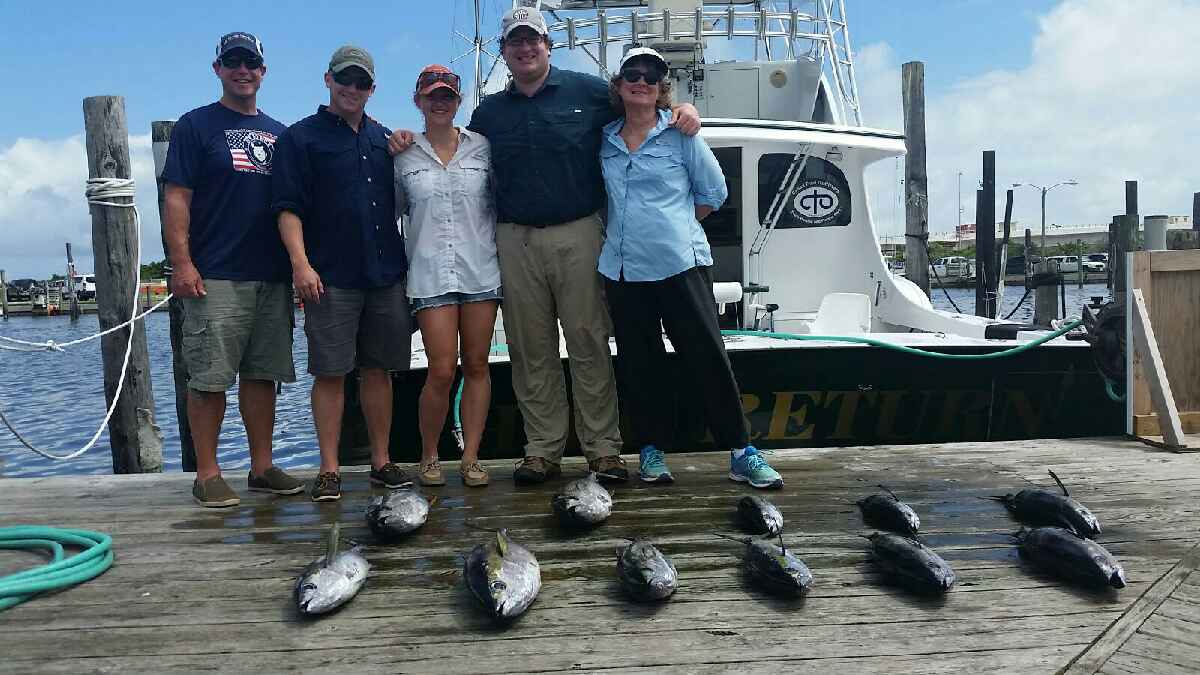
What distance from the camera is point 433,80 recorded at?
3750 millimetres

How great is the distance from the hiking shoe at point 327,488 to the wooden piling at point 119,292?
7.65 feet

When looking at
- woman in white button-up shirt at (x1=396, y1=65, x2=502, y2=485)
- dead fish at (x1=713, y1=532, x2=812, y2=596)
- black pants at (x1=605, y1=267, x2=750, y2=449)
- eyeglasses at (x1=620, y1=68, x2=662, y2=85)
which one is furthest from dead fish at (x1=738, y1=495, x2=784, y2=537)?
eyeglasses at (x1=620, y1=68, x2=662, y2=85)

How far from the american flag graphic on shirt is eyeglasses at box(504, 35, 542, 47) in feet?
3.68

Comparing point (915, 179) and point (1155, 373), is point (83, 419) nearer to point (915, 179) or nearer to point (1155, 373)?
point (915, 179)

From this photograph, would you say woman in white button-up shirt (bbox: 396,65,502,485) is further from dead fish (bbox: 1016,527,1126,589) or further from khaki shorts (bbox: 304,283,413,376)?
dead fish (bbox: 1016,527,1126,589)

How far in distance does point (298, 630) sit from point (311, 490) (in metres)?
1.53

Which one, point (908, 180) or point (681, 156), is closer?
point (681, 156)

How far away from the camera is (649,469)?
4.14 m

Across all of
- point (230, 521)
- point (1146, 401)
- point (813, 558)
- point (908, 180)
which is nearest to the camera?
point (813, 558)

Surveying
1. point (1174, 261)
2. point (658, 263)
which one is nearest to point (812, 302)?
point (1174, 261)

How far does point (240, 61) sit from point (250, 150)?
14.7 inches

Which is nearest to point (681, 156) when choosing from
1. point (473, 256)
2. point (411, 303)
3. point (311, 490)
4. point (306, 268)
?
→ point (473, 256)

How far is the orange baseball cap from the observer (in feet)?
12.3

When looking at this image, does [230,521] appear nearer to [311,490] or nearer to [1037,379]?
[311,490]
